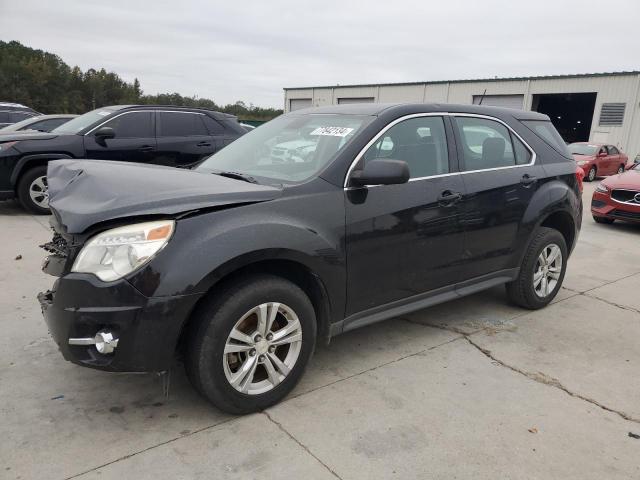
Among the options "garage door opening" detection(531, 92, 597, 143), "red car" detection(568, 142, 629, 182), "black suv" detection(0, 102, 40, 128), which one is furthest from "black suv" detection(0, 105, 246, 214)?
"garage door opening" detection(531, 92, 597, 143)

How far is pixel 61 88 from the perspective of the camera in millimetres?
47688

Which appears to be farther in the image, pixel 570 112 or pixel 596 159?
pixel 570 112

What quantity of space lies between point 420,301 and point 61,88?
5259cm

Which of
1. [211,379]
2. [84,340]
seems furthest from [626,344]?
[84,340]

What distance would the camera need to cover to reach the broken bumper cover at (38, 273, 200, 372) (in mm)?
2393

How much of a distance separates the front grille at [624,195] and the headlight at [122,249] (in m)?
9.00

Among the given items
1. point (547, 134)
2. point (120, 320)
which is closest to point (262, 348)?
point (120, 320)

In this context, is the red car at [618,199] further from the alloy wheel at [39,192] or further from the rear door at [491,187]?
the alloy wheel at [39,192]

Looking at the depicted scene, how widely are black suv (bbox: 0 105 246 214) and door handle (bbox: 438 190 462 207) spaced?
Answer: 18.6ft

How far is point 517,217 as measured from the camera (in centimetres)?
415

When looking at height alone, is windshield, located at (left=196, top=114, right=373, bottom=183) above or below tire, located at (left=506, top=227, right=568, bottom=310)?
above

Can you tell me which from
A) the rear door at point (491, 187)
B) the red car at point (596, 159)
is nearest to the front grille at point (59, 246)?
the rear door at point (491, 187)

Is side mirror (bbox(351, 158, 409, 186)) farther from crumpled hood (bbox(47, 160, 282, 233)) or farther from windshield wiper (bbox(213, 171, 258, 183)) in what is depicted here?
windshield wiper (bbox(213, 171, 258, 183))

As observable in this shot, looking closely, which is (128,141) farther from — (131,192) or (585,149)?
(585,149)
